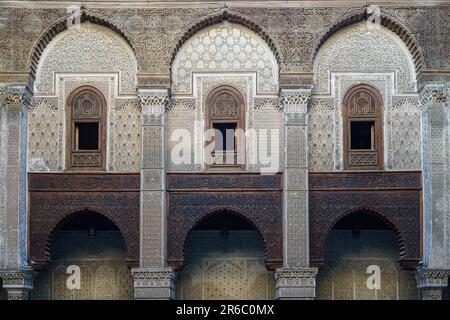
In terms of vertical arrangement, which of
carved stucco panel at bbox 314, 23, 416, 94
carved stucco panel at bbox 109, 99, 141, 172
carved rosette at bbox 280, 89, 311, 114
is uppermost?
carved stucco panel at bbox 314, 23, 416, 94

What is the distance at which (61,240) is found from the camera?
19.6 metres

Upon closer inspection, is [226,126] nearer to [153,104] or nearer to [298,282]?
[153,104]

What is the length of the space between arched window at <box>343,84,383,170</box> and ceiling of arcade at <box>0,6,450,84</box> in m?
1.05

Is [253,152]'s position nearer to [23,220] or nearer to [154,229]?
[154,229]

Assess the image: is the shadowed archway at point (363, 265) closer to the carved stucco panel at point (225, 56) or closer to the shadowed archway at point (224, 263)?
the shadowed archway at point (224, 263)

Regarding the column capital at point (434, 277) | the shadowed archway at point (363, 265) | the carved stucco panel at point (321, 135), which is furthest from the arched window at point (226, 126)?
the column capital at point (434, 277)

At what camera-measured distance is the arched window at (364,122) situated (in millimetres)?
18469

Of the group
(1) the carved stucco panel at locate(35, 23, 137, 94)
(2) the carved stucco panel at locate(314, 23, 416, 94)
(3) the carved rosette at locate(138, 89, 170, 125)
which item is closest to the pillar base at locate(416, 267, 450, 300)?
(2) the carved stucco panel at locate(314, 23, 416, 94)

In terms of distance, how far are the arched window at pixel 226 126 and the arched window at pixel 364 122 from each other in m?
1.94

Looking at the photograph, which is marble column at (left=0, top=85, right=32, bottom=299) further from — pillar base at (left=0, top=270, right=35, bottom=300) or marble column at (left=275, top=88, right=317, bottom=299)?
marble column at (left=275, top=88, right=317, bottom=299)

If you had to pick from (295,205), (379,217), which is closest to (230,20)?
(295,205)

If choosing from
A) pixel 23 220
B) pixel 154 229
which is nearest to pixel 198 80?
pixel 154 229

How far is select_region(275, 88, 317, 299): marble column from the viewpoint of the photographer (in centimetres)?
1781

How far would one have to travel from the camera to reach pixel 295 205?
59.1 feet
